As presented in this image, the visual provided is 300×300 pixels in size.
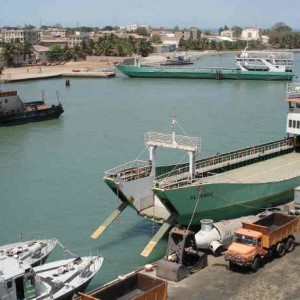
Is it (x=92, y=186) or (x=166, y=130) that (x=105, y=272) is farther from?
(x=166, y=130)

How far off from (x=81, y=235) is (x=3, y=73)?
8959 cm

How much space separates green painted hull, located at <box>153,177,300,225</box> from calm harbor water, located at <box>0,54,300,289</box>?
6.11 feet

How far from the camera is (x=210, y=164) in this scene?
24250mm

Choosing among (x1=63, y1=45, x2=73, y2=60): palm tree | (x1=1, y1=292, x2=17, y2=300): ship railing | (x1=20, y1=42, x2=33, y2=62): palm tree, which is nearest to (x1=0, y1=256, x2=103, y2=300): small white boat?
(x1=1, y1=292, x2=17, y2=300): ship railing

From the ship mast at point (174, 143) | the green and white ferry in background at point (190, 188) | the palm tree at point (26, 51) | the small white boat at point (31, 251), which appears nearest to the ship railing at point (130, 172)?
the green and white ferry in background at point (190, 188)

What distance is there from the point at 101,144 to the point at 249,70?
190 ft

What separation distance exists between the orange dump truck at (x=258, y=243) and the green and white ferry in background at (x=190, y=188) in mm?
2796

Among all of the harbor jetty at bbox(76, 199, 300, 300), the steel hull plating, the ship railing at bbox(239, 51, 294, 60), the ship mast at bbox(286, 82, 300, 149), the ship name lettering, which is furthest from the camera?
the ship railing at bbox(239, 51, 294, 60)

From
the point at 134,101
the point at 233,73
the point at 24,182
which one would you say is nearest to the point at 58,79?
the point at 233,73

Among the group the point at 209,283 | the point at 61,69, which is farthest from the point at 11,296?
the point at 61,69

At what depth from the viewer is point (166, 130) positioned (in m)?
46.2

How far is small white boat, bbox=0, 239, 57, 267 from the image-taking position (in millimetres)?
16516

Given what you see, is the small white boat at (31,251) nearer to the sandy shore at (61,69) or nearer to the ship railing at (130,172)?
the ship railing at (130,172)

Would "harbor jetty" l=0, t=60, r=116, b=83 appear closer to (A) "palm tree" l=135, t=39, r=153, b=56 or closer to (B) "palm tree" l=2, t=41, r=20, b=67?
(B) "palm tree" l=2, t=41, r=20, b=67
